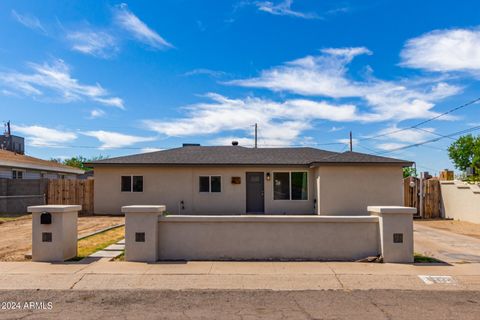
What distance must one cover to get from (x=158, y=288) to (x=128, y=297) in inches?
23.4

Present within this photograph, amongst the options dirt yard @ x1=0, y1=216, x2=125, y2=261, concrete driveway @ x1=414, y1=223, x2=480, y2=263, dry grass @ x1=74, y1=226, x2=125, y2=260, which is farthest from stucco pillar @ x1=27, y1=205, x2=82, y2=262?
concrete driveway @ x1=414, y1=223, x2=480, y2=263

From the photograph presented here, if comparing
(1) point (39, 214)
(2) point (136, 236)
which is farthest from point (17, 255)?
(2) point (136, 236)

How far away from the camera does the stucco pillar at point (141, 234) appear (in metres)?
8.26

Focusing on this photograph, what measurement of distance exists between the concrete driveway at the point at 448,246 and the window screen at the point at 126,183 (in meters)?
13.7

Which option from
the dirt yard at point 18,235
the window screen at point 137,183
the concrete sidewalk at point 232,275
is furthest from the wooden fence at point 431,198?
the dirt yard at point 18,235

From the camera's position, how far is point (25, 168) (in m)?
25.7

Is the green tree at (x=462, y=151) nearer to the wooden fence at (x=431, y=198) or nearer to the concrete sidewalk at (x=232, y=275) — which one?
the wooden fence at (x=431, y=198)

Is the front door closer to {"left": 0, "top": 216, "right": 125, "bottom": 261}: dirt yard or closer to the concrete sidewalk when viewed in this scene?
{"left": 0, "top": 216, "right": 125, "bottom": 261}: dirt yard

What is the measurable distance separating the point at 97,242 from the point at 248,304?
669cm

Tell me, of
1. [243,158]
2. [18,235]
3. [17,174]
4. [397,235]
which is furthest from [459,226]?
[17,174]

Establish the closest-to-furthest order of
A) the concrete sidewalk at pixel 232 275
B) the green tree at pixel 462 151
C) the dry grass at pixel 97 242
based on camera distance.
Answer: the concrete sidewalk at pixel 232 275
the dry grass at pixel 97 242
the green tree at pixel 462 151

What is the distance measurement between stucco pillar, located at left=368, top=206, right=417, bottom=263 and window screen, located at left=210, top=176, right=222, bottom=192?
1223 centimetres

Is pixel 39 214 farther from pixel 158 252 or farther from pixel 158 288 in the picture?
pixel 158 288

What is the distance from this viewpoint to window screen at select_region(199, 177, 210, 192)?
1984 centimetres
